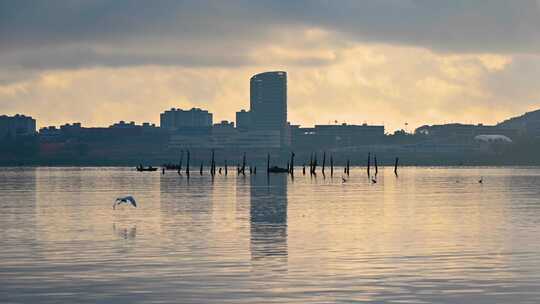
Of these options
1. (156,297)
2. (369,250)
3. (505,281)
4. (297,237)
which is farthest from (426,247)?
(156,297)

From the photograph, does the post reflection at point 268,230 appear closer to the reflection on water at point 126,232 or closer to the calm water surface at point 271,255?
the calm water surface at point 271,255

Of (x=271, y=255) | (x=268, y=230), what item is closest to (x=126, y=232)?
(x=268, y=230)

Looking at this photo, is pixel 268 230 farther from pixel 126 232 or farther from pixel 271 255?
pixel 271 255

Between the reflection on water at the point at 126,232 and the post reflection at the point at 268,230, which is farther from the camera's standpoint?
the reflection on water at the point at 126,232

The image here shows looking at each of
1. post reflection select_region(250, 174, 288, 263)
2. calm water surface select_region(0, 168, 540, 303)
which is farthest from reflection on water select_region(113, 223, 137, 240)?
post reflection select_region(250, 174, 288, 263)

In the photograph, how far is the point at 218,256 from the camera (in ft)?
160

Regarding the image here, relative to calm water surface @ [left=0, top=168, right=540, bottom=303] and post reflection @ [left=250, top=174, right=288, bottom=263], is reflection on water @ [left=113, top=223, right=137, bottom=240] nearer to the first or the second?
calm water surface @ [left=0, top=168, right=540, bottom=303]

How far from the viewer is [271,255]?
49.0 m

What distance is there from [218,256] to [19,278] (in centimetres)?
1013

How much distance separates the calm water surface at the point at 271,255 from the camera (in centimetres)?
3734

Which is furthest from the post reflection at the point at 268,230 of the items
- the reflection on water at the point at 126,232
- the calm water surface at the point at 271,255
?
the reflection on water at the point at 126,232

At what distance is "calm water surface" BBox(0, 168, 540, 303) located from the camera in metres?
37.3

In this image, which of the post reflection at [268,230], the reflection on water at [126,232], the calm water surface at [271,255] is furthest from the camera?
the reflection on water at [126,232]

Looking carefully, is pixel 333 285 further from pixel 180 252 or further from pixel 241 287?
pixel 180 252
